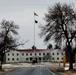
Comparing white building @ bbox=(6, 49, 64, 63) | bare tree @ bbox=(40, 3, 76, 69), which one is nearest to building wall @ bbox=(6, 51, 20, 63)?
white building @ bbox=(6, 49, 64, 63)

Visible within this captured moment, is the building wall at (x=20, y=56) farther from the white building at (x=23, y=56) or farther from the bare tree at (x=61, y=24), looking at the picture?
the bare tree at (x=61, y=24)

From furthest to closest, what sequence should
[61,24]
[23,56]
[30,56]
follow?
[23,56] < [30,56] < [61,24]

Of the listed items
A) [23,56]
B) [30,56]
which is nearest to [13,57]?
[23,56]

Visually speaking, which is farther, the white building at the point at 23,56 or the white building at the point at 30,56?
the white building at the point at 23,56

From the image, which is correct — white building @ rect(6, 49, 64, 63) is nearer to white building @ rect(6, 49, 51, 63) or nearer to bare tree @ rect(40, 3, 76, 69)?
white building @ rect(6, 49, 51, 63)

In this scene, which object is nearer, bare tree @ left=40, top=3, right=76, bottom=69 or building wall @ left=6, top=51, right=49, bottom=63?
bare tree @ left=40, top=3, right=76, bottom=69

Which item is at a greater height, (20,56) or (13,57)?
(20,56)

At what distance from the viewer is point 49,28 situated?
180 ft

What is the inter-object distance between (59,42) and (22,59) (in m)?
136

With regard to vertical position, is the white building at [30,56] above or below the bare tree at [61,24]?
below

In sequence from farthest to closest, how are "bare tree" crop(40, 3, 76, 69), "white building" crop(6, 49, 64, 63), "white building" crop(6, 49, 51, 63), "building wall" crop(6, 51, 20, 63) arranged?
"building wall" crop(6, 51, 20, 63), "white building" crop(6, 49, 51, 63), "white building" crop(6, 49, 64, 63), "bare tree" crop(40, 3, 76, 69)

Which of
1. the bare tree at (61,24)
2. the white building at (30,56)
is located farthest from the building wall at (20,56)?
the bare tree at (61,24)

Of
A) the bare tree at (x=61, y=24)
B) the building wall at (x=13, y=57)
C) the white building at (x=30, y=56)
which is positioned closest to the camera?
the bare tree at (x=61, y=24)

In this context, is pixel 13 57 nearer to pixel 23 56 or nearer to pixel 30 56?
pixel 23 56
